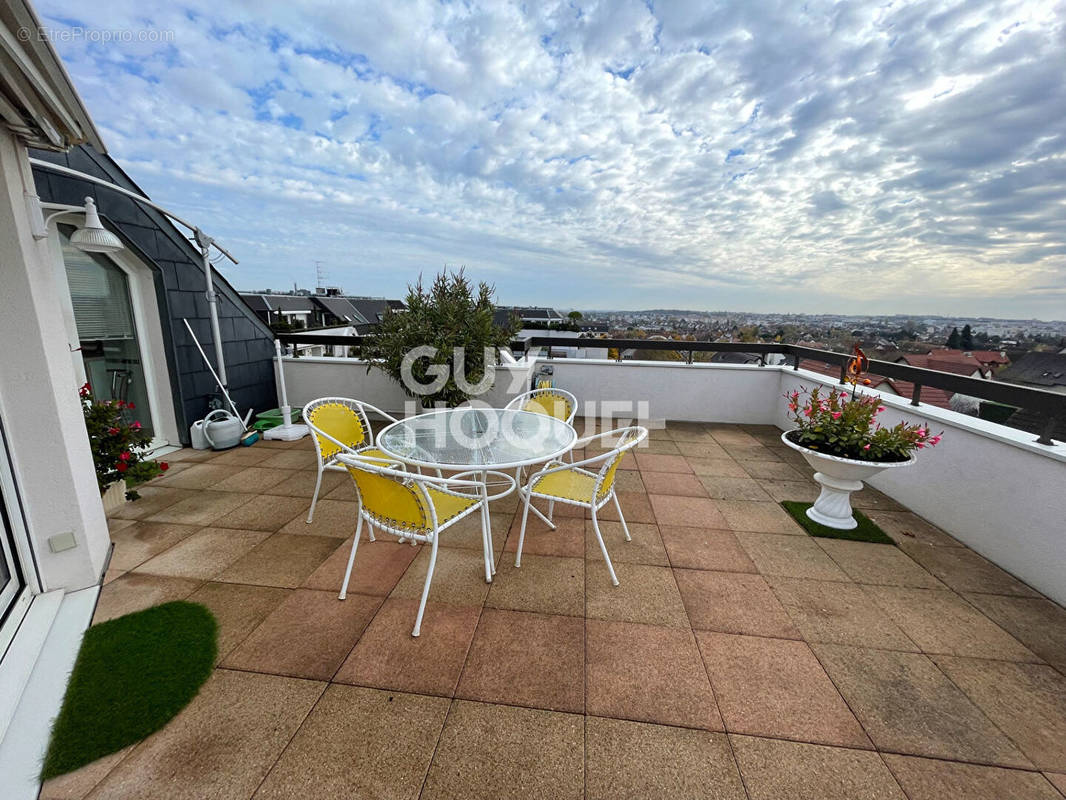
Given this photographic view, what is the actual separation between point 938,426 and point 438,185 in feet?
25.0

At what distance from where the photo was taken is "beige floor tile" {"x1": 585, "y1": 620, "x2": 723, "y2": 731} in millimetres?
1314

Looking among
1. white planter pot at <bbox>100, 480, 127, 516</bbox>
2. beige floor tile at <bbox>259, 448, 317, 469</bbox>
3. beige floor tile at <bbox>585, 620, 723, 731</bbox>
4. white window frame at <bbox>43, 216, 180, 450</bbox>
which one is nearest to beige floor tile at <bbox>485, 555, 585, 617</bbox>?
beige floor tile at <bbox>585, 620, 723, 731</bbox>

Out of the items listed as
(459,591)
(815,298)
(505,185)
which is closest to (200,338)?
(459,591)

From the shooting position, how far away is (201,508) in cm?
266

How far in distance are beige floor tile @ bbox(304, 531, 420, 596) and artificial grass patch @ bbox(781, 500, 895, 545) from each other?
249cm

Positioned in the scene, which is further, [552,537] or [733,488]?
[733,488]

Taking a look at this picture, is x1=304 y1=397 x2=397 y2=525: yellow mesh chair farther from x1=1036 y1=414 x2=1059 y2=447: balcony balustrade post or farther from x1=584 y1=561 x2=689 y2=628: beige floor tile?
x1=1036 y1=414 x2=1059 y2=447: balcony balustrade post

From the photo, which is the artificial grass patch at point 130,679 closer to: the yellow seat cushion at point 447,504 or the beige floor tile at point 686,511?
the yellow seat cushion at point 447,504

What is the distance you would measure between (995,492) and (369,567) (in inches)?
139

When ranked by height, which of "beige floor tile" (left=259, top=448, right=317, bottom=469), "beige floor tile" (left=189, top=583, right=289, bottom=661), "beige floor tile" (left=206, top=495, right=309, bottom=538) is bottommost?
"beige floor tile" (left=259, top=448, right=317, bottom=469)

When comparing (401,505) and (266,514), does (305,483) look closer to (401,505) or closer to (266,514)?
(266,514)

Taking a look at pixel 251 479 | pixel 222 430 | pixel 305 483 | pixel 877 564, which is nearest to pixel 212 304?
pixel 222 430

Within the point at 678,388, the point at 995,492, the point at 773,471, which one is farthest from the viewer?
the point at 678,388

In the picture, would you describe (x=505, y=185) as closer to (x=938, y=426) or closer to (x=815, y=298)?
(x=815, y=298)
